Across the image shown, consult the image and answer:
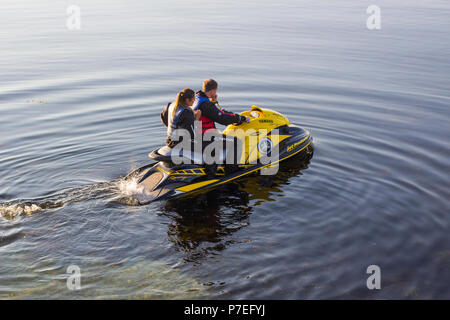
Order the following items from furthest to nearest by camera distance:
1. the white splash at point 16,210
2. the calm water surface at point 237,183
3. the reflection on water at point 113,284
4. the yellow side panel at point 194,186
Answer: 1. the yellow side panel at point 194,186
2. the white splash at point 16,210
3. the calm water surface at point 237,183
4. the reflection on water at point 113,284

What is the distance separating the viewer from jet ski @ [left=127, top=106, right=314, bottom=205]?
8.29 m

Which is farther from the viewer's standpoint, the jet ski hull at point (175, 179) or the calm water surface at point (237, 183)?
the jet ski hull at point (175, 179)

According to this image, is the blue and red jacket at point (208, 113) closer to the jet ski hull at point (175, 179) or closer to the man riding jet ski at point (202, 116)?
the man riding jet ski at point (202, 116)

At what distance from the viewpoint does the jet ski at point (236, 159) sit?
8.29m

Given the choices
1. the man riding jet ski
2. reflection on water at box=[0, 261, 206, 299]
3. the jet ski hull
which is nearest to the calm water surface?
reflection on water at box=[0, 261, 206, 299]

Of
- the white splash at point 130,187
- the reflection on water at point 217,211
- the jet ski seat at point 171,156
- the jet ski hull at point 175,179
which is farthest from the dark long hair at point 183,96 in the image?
the reflection on water at point 217,211

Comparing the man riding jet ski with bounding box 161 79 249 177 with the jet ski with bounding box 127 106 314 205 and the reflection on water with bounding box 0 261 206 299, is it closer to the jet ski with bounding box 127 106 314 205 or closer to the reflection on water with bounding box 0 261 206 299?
the jet ski with bounding box 127 106 314 205

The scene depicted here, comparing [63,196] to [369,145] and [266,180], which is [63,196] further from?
[369,145]

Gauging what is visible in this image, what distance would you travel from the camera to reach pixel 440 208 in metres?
8.01

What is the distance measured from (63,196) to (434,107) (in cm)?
1149

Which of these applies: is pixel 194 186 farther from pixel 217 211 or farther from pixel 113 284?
pixel 113 284

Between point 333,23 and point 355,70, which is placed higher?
point 333,23

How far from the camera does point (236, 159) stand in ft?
29.7

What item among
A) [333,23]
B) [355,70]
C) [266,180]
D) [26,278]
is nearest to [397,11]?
[333,23]
